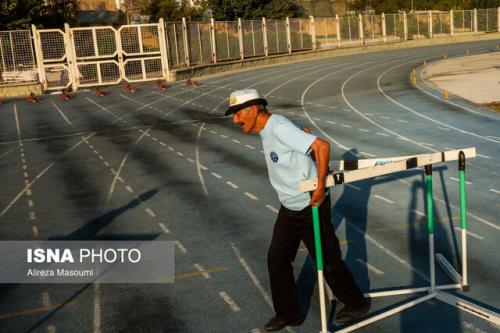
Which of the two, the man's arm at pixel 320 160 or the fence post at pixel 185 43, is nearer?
the man's arm at pixel 320 160

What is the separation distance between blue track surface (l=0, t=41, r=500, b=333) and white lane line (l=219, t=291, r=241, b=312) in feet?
0.19

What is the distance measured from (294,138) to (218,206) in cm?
631

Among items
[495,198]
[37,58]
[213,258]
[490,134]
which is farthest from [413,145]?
[37,58]

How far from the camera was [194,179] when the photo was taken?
46.9 ft

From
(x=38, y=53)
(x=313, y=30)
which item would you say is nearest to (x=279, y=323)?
(x=38, y=53)

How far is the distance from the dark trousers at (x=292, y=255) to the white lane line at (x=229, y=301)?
35.0 inches

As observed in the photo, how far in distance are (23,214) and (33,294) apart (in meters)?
4.51

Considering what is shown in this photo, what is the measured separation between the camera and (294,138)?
5.65 meters

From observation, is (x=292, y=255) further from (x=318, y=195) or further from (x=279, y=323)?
(x=318, y=195)

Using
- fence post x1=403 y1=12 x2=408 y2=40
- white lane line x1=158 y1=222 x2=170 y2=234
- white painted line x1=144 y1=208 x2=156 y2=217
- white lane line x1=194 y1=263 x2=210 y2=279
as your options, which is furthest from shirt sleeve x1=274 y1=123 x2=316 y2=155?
fence post x1=403 y1=12 x2=408 y2=40

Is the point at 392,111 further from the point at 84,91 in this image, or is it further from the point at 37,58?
the point at 37,58

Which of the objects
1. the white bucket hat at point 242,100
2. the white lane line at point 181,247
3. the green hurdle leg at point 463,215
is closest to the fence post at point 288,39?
the white lane line at point 181,247

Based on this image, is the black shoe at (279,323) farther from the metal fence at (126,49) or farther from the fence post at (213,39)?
the fence post at (213,39)

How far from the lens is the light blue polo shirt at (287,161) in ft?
18.7
